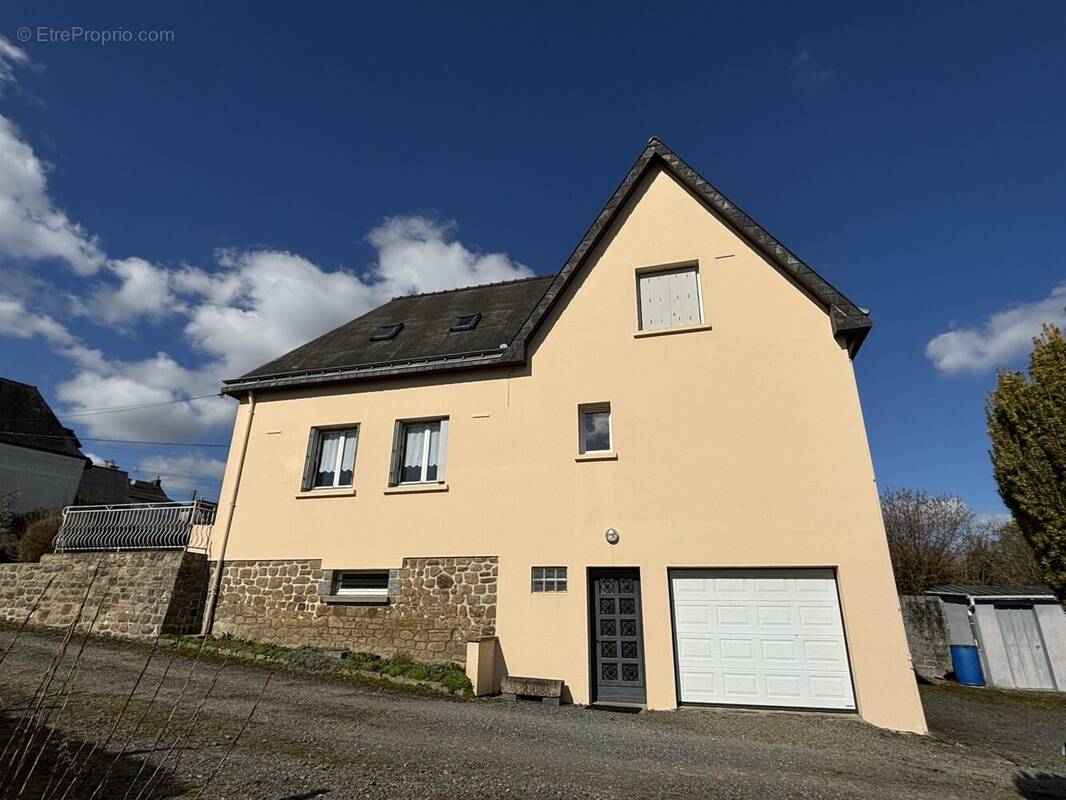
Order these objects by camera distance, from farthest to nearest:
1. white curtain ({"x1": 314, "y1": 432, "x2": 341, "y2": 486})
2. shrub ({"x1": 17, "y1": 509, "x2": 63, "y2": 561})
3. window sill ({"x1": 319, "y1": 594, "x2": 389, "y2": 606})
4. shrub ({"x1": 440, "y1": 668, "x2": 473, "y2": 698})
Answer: shrub ({"x1": 17, "y1": 509, "x2": 63, "y2": 561}) < white curtain ({"x1": 314, "y1": 432, "x2": 341, "y2": 486}) < window sill ({"x1": 319, "y1": 594, "x2": 389, "y2": 606}) < shrub ({"x1": 440, "y1": 668, "x2": 473, "y2": 698})

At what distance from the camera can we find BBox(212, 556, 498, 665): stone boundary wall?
33.0ft

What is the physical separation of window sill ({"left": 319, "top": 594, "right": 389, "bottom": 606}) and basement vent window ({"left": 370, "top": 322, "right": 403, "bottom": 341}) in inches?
239

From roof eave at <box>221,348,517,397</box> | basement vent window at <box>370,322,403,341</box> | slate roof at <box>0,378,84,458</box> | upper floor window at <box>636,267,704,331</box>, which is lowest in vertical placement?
roof eave at <box>221,348,517,397</box>

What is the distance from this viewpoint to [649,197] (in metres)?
11.5

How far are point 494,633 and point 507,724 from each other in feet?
9.20

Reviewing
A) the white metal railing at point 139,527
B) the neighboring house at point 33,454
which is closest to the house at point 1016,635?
the white metal railing at point 139,527

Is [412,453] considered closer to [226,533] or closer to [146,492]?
[226,533]

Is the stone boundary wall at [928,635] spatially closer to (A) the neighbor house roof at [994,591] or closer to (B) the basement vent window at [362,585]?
(A) the neighbor house roof at [994,591]

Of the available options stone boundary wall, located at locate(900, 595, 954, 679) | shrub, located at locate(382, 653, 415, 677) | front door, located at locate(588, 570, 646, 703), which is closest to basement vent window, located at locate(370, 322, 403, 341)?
shrub, located at locate(382, 653, 415, 677)

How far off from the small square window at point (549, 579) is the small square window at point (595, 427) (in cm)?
225

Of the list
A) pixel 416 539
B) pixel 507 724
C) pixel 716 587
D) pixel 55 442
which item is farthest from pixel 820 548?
pixel 55 442

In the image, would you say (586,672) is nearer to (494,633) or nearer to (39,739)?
(494,633)

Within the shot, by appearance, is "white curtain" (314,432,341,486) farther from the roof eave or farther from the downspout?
the downspout

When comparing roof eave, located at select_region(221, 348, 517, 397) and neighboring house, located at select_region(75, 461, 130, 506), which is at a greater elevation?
neighboring house, located at select_region(75, 461, 130, 506)
